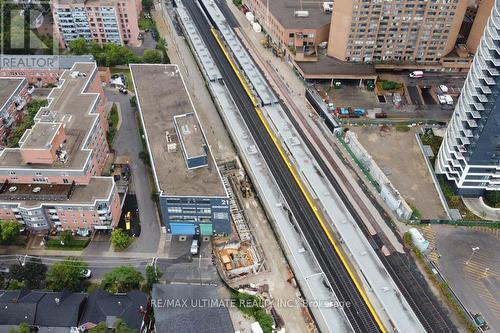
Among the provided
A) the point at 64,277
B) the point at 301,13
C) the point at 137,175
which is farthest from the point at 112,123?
the point at 301,13

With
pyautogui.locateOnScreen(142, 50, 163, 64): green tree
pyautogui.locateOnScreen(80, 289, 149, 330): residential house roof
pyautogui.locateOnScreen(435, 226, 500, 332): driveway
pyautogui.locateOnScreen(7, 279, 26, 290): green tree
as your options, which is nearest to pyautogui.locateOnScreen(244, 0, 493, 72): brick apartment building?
pyautogui.locateOnScreen(142, 50, 163, 64): green tree

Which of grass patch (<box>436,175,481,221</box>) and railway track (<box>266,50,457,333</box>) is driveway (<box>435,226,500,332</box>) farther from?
railway track (<box>266,50,457,333</box>)

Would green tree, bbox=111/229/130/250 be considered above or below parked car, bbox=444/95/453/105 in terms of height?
below

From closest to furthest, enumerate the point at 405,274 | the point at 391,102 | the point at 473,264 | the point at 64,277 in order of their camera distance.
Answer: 1. the point at 64,277
2. the point at 405,274
3. the point at 473,264
4. the point at 391,102

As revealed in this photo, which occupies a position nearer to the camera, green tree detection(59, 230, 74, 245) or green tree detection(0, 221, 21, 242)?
green tree detection(0, 221, 21, 242)

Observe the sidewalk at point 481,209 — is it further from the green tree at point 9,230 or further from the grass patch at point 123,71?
the grass patch at point 123,71

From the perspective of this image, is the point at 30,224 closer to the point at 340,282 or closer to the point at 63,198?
the point at 63,198

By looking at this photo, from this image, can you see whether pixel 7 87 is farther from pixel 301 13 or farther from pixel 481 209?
pixel 481 209
